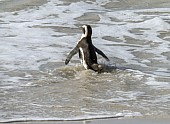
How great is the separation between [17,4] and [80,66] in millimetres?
7998

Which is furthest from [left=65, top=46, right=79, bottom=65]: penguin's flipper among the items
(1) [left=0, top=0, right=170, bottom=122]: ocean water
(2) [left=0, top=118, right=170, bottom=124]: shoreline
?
(2) [left=0, top=118, right=170, bottom=124]: shoreline

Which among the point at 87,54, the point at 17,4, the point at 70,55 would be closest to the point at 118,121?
the point at 87,54

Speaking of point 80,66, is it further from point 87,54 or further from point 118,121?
point 118,121

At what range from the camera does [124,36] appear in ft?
41.8

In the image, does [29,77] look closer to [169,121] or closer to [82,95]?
[82,95]

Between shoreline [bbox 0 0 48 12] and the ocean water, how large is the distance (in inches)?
18.6

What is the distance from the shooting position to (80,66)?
995 centimetres

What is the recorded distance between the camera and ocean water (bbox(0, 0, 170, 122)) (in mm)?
7211

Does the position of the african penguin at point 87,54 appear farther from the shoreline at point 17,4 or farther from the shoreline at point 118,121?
the shoreline at point 17,4

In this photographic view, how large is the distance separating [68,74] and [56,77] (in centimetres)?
36

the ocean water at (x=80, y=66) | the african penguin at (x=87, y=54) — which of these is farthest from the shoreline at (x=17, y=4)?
the african penguin at (x=87, y=54)

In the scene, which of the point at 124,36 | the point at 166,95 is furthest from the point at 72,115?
the point at 124,36

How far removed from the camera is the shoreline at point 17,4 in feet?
55.1

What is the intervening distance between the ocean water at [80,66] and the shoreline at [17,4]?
473mm
